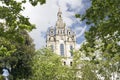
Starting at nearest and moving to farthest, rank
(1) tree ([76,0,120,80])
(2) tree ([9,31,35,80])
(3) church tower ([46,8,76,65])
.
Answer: (1) tree ([76,0,120,80])
(2) tree ([9,31,35,80])
(3) church tower ([46,8,76,65])

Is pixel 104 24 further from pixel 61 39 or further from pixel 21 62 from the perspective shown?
pixel 61 39

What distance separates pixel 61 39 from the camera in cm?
13525

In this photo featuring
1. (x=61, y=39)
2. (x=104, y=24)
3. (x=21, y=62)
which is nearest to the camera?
(x=104, y=24)

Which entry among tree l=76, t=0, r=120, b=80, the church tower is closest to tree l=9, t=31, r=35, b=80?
tree l=76, t=0, r=120, b=80

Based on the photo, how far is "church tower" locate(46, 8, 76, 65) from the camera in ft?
429

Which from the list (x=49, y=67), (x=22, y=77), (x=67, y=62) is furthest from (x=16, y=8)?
(x=67, y=62)

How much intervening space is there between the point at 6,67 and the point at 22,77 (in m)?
2.71

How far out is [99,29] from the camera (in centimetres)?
1466

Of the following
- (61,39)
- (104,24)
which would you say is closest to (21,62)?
(104,24)

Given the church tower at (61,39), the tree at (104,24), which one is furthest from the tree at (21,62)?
the church tower at (61,39)

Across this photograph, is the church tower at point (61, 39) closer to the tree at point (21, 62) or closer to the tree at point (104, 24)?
the tree at point (21, 62)

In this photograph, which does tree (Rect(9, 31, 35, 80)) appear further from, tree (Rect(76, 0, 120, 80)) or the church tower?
the church tower

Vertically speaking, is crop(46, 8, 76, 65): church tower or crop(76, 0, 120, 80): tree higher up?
crop(46, 8, 76, 65): church tower

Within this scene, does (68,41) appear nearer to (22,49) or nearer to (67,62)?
(67,62)
